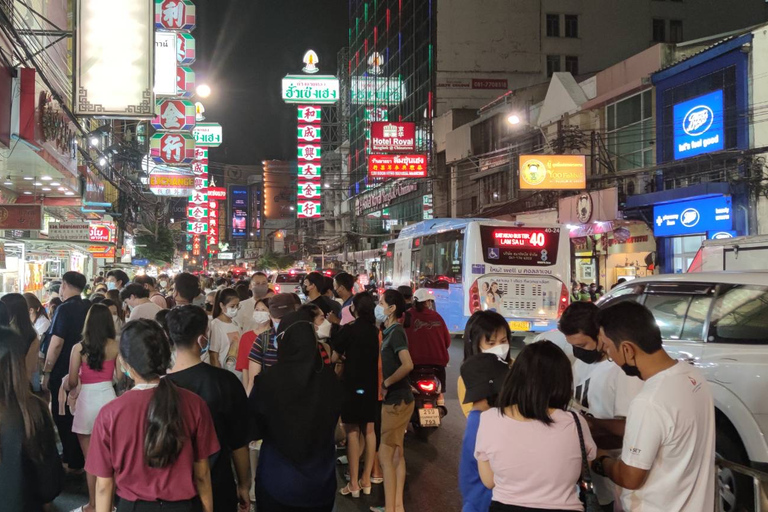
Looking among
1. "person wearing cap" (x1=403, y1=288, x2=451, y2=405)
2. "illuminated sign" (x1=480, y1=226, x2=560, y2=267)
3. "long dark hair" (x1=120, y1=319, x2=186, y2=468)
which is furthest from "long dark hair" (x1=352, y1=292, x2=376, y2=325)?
"illuminated sign" (x1=480, y1=226, x2=560, y2=267)

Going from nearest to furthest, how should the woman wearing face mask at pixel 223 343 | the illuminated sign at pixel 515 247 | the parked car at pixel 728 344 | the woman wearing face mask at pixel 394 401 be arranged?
Result: the parked car at pixel 728 344 → the woman wearing face mask at pixel 394 401 → the woman wearing face mask at pixel 223 343 → the illuminated sign at pixel 515 247

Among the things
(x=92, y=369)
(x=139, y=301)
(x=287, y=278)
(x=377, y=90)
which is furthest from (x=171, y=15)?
(x=377, y=90)

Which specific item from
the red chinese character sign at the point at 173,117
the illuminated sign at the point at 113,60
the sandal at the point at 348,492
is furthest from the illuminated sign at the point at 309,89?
the sandal at the point at 348,492

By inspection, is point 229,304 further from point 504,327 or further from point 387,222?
point 387,222

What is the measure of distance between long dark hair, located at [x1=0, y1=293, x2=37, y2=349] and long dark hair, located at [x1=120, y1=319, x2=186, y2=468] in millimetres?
2851

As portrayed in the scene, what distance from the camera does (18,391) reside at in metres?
3.13

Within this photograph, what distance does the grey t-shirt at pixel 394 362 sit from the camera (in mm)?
6340

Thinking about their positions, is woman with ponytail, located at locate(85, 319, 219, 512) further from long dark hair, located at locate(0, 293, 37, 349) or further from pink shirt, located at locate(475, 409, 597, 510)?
long dark hair, located at locate(0, 293, 37, 349)

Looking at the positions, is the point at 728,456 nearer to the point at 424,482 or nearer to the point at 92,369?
the point at 424,482

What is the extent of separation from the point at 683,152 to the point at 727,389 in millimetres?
19035

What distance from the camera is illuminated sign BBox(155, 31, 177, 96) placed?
17.9m

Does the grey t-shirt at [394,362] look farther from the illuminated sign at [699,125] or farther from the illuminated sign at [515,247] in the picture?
the illuminated sign at [699,125]

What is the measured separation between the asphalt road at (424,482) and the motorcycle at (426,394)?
0.39 metres

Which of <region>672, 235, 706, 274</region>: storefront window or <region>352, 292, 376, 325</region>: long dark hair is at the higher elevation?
<region>672, 235, 706, 274</region>: storefront window
